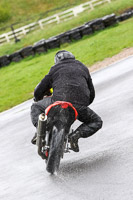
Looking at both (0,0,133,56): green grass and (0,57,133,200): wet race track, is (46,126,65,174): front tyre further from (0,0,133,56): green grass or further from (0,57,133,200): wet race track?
(0,0,133,56): green grass

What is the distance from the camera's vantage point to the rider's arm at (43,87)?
6.64 meters

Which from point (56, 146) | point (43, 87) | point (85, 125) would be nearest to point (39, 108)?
point (43, 87)

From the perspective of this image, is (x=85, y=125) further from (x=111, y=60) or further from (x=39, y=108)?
(x=111, y=60)

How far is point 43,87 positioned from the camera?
6738 millimetres

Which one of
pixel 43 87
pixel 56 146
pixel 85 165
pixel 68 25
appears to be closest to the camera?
pixel 56 146

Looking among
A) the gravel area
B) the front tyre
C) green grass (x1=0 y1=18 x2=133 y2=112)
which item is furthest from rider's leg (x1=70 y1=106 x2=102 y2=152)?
the gravel area

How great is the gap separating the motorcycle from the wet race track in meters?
0.33

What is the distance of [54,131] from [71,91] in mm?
646

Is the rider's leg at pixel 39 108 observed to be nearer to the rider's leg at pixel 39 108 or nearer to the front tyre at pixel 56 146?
the rider's leg at pixel 39 108

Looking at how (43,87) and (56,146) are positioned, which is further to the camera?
(43,87)

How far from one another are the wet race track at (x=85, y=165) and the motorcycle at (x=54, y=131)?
1.08ft

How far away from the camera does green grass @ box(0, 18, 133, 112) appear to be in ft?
51.4

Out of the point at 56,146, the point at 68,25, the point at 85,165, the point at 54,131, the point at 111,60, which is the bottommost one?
the point at 68,25

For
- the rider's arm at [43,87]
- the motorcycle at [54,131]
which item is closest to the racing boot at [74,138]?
the motorcycle at [54,131]
